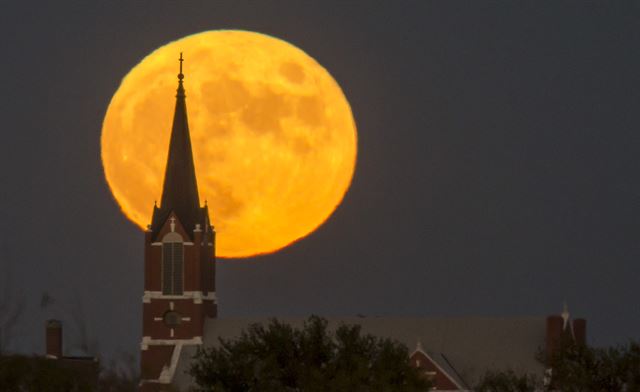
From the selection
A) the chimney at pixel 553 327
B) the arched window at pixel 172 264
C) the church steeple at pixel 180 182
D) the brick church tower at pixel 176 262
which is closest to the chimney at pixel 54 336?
the brick church tower at pixel 176 262

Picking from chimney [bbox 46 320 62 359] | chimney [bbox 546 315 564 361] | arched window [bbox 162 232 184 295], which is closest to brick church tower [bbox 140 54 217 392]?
arched window [bbox 162 232 184 295]

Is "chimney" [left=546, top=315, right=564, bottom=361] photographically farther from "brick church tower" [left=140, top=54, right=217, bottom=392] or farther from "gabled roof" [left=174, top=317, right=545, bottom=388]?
"brick church tower" [left=140, top=54, right=217, bottom=392]

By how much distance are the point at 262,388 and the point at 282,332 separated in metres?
7.15

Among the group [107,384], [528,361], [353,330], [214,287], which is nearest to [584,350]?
[353,330]

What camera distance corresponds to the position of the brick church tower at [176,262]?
154 m

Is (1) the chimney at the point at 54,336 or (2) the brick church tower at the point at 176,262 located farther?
(1) the chimney at the point at 54,336

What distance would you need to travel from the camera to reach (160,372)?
15362cm

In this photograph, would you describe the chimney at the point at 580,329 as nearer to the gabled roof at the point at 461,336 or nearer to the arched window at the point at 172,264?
the gabled roof at the point at 461,336

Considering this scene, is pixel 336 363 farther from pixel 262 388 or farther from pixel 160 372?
pixel 160 372

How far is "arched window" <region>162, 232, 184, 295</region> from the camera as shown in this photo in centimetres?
15388

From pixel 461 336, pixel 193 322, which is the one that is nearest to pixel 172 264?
pixel 193 322

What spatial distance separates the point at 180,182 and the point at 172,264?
485 cm

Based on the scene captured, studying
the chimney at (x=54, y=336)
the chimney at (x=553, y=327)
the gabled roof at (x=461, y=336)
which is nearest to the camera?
the chimney at (x=553, y=327)

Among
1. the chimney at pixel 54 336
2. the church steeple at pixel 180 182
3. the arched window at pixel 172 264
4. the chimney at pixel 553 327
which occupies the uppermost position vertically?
the church steeple at pixel 180 182
